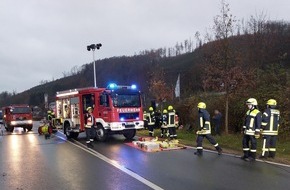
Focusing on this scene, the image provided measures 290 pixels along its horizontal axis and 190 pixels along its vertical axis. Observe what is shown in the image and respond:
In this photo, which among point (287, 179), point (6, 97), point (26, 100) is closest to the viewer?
point (287, 179)

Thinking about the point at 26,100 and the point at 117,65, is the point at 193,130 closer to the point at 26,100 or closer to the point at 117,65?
the point at 117,65

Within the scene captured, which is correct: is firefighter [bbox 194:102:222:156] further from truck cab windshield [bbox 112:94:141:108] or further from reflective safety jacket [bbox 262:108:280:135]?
truck cab windshield [bbox 112:94:141:108]

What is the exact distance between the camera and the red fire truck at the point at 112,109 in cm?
1847

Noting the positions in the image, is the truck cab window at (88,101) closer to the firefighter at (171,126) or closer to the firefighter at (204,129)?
the firefighter at (171,126)

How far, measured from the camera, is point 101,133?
19031 millimetres

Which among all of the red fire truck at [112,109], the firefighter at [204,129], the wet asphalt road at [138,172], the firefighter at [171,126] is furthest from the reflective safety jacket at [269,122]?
the red fire truck at [112,109]

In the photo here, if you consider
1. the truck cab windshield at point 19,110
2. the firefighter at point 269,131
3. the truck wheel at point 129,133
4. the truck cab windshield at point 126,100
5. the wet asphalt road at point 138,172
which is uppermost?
the truck cab windshield at point 126,100

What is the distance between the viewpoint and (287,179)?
8695mm

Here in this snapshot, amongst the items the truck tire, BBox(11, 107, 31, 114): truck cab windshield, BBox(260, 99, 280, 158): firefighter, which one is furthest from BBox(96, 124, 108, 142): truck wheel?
BBox(11, 107, 31, 114): truck cab windshield

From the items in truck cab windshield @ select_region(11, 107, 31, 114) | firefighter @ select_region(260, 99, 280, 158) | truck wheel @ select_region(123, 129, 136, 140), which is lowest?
truck wheel @ select_region(123, 129, 136, 140)

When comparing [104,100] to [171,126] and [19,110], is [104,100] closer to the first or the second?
[171,126]

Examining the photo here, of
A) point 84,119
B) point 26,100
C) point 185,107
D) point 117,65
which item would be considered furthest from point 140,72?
point 84,119

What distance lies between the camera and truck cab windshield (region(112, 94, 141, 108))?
1857 cm

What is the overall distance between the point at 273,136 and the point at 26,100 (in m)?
145
